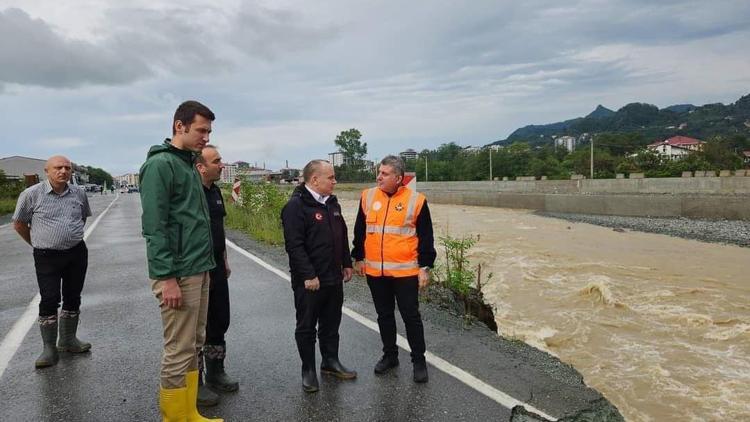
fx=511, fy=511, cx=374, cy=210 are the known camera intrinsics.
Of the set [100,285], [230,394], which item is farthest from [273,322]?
[100,285]

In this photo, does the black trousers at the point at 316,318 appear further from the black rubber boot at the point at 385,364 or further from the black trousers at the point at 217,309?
the black trousers at the point at 217,309

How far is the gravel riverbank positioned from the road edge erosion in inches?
545

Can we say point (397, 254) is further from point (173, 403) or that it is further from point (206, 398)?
point (173, 403)

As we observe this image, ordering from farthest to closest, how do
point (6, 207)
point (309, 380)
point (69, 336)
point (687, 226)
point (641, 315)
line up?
point (6, 207), point (687, 226), point (641, 315), point (69, 336), point (309, 380)

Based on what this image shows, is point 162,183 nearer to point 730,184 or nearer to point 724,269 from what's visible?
Answer: point 724,269

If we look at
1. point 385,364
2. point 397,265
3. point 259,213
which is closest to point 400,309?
point 397,265

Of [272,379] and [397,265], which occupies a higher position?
[397,265]

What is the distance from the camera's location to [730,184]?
27406 millimetres

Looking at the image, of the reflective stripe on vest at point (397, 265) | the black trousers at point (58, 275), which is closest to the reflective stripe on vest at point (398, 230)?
the reflective stripe on vest at point (397, 265)

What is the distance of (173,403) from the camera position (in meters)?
3.24

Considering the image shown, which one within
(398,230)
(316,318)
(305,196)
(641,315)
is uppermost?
(305,196)

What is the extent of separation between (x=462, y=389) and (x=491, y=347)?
1.11 metres

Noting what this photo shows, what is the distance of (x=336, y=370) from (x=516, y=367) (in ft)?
5.12

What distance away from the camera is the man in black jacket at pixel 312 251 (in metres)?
4.02
